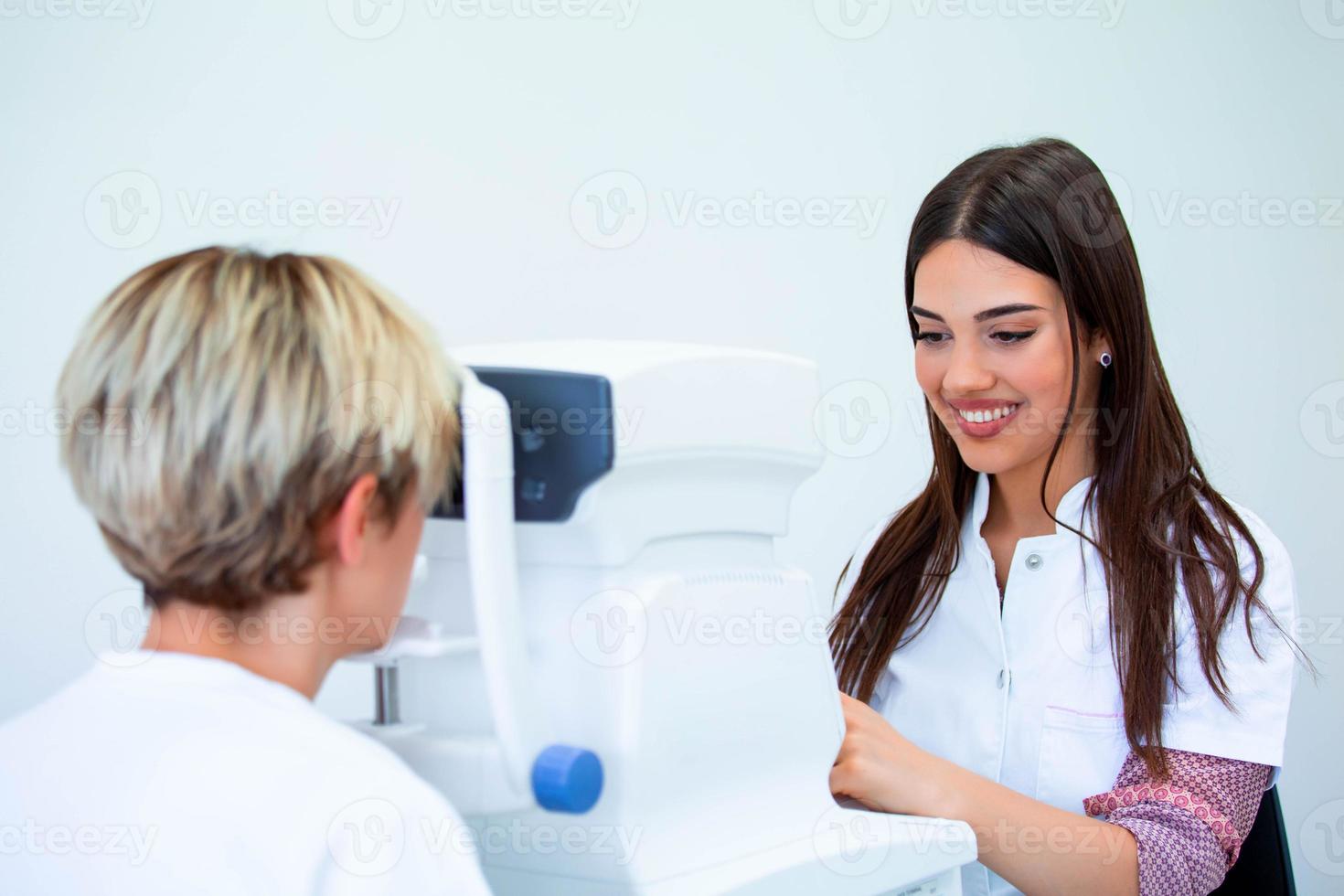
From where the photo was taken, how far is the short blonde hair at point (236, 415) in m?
0.79

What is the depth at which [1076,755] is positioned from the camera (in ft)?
4.91

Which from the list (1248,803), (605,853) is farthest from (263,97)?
(1248,803)

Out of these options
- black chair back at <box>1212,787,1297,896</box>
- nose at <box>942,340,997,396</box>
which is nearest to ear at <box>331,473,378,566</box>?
nose at <box>942,340,997,396</box>

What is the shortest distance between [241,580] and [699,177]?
6.18 ft

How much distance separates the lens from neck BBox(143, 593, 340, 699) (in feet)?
2.74

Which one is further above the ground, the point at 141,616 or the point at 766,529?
the point at 766,529

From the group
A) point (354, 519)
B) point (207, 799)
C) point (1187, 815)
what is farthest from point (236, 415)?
point (1187, 815)

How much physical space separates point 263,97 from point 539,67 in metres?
0.55

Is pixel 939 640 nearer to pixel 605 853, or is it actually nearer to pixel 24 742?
pixel 605 853

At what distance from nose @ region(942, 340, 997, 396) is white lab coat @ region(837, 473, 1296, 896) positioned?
0.21m

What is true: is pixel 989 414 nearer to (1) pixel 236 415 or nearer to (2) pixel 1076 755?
(2) pixel 1076 755

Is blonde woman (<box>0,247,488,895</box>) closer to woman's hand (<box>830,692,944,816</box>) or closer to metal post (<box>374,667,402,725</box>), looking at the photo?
metal post (<box>374,667,402,725</box>)

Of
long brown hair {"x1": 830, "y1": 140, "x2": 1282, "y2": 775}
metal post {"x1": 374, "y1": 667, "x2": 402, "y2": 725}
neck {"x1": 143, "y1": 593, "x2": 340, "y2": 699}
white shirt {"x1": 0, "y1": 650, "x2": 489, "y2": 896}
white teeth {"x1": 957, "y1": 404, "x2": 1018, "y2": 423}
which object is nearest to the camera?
white shirt {"x1": 0, "y1": 650, "x2": 489, "y2": 896}

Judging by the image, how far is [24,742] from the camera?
31.4 inches
